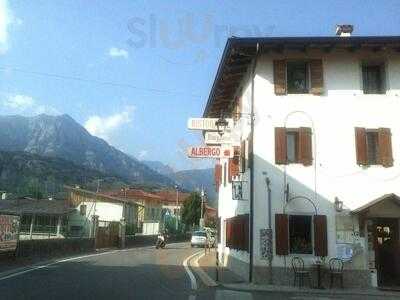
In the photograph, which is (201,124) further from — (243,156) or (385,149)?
(385,149)

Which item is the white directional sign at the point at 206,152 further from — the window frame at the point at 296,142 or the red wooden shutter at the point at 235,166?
the red wooden shutter at the point at 235,166

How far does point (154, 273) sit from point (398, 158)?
10369mm

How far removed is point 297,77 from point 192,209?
235ft

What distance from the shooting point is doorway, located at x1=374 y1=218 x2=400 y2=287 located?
18.6 m

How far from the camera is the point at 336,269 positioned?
18125mm

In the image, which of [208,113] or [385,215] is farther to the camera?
[208,113]

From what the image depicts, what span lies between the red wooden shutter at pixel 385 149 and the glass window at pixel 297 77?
3.32m

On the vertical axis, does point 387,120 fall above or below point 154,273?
above

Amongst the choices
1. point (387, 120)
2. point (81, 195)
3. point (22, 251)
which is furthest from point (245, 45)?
point (81, 195)

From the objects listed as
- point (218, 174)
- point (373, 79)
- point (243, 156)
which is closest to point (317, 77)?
point (373, 79)

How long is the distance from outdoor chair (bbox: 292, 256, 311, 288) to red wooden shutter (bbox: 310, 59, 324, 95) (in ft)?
20.4

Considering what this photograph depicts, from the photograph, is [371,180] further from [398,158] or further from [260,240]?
[260,240]

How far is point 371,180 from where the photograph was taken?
19.1 m

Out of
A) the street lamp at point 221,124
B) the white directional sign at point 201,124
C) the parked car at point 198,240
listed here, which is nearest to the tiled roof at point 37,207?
the parked car at point 198,240
